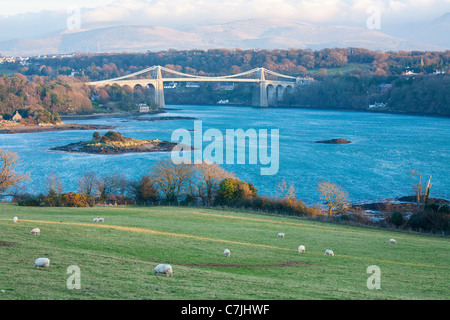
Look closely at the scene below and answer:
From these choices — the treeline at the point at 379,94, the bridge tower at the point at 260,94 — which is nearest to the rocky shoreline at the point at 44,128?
the bridge tower at the point at 260,94

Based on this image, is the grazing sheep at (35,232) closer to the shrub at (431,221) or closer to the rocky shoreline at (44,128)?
the shrub at (431,221)

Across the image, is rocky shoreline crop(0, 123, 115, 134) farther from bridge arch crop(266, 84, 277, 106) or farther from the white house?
bridge arch crop(266, 84, 277, 106)

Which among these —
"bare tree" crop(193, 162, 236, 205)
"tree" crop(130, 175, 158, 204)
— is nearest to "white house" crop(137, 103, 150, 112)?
"bare tree" crop(193, 162, 236, 205)

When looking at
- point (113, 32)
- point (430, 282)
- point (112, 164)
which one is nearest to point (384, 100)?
point (112, 164)

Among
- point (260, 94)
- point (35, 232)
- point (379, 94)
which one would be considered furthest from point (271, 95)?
point (35, 232)

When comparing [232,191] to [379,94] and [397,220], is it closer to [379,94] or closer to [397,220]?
[397,220]
